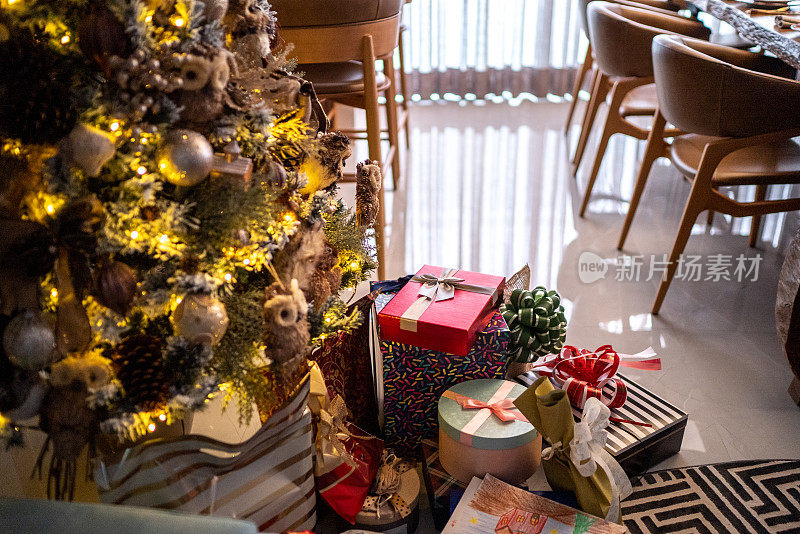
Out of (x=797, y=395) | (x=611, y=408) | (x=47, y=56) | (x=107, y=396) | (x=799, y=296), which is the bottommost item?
(x=797, y=395)

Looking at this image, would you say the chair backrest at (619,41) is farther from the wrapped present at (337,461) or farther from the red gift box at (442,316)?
the wrapped present at (337,461)

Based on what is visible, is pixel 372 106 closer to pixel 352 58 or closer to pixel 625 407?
pixel 352 58

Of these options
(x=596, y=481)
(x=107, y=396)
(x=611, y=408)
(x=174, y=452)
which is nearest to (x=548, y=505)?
(x=596, y=481)

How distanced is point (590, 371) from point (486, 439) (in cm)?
39

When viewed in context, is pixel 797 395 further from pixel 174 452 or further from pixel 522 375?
pixel 174 452

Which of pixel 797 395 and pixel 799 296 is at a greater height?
pixel 799 296

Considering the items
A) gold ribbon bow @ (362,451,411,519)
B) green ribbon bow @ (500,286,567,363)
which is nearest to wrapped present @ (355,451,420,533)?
gold ribbon bow @ (362,451,411,519)

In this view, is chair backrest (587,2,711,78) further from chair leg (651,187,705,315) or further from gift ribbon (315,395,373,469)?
gift ribbon (315,395,373,469)

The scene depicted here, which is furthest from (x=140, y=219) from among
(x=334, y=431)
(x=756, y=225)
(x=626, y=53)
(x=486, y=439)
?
(x=756, y=225)

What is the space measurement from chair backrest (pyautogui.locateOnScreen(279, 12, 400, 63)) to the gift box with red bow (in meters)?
1.11

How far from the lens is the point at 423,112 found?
4230 millimetres

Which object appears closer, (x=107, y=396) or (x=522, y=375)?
(x=107, y=396)

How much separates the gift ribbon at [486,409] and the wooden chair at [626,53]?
1.52 meters

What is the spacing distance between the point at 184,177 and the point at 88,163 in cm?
13
